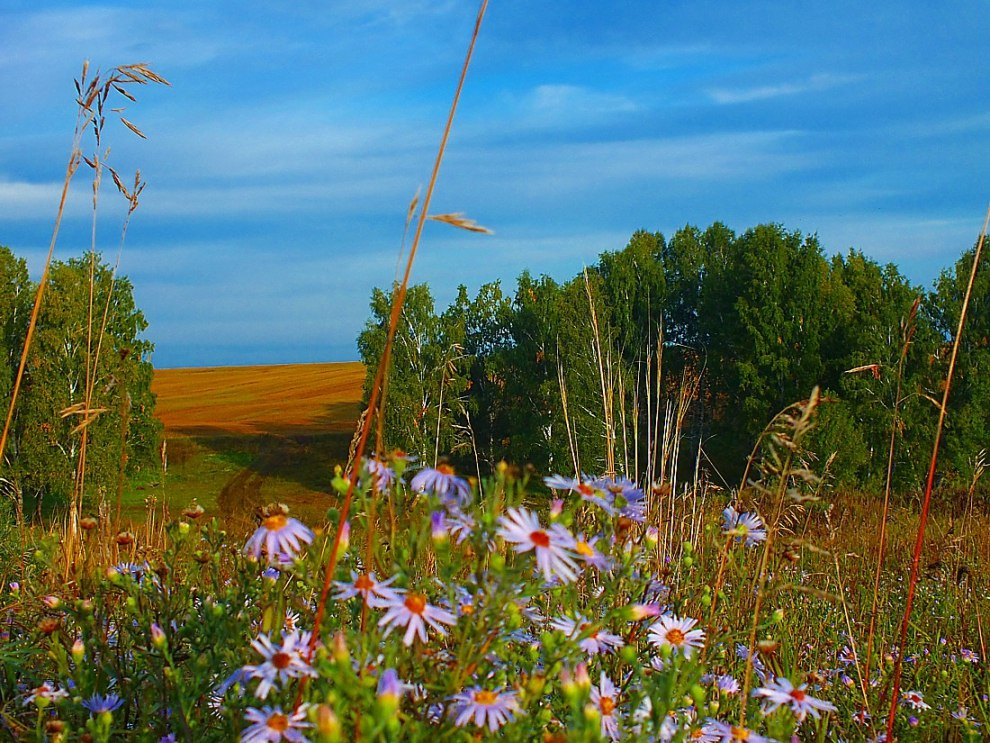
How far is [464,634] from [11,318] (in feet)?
81.2

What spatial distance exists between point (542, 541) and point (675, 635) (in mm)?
548

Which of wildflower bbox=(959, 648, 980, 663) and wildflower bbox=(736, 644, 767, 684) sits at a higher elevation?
wildflower bbox=(736, 644, 767, 684)

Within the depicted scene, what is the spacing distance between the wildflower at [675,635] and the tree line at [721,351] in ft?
47.5

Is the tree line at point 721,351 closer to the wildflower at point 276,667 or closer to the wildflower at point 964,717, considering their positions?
the wildflower at point 964,717

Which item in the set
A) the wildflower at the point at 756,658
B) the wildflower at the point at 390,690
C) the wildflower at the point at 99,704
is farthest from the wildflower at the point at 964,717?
the wildflower at the point at 99,704

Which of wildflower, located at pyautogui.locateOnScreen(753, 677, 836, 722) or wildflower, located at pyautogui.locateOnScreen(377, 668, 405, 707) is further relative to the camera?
wildflower, located at pyautogui.locateOnScreen(753, 677, 836, 722)

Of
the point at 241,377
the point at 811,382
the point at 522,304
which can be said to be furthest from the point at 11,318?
the point at 241,377

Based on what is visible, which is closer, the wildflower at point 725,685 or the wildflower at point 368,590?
the wildflower at point 368,590

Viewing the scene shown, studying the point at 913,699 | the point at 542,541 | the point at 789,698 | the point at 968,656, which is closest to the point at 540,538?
the point at 542,541

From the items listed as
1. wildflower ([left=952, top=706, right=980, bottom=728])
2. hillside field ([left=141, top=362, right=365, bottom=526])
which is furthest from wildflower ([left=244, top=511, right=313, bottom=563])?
hillside field ([left=141, top=362, right=365, bottom=526])

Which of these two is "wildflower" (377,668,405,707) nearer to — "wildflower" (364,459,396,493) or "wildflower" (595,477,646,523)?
"wildflower" (364,459,396,493)

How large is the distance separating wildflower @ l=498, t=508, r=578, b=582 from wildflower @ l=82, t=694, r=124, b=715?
79 cm

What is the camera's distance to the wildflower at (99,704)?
4.52 ft

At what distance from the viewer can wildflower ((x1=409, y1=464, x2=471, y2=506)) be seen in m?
1.18
